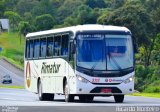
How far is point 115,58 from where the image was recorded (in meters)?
32.7

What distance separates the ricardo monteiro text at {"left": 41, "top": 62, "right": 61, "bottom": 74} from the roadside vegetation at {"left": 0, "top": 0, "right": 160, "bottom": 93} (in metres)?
3.71

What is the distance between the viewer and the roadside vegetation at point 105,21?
91062mm

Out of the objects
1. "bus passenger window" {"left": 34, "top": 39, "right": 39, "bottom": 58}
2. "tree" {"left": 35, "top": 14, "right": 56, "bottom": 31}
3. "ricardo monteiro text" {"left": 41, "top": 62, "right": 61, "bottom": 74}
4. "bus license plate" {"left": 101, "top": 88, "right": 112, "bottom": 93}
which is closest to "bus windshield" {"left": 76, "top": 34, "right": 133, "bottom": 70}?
"bus license plate" {"left": 101, "top": 88, "right": 112, "bottom": 93}

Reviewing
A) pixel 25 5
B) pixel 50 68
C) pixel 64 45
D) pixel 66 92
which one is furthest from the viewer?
pixel 25 5

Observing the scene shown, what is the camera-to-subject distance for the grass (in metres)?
133

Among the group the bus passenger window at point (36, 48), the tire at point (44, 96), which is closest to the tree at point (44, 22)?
the bus passenger window at point (36, 48)

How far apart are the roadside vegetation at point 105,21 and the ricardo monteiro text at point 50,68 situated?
371cm

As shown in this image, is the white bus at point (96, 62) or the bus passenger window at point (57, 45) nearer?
the white bus at point (96, 62)

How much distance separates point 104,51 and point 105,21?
61841 mm

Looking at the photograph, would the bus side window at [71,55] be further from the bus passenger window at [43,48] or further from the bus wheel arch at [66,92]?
the bus passenger window at [43,48]

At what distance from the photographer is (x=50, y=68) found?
3644cm

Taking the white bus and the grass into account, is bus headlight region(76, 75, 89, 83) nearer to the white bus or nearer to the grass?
the white bus

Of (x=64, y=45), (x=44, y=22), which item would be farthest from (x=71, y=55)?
(x=44, y=22)

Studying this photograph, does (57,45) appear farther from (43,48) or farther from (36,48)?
(36,48)
